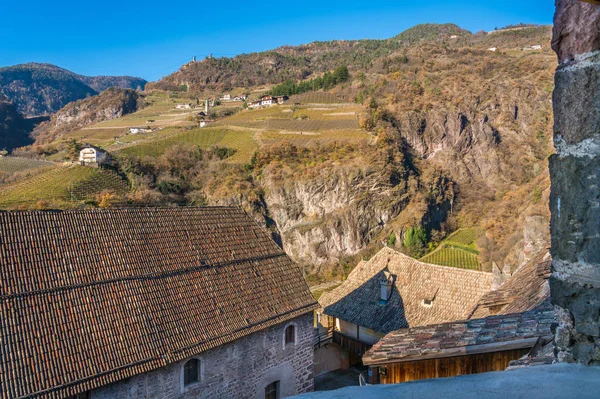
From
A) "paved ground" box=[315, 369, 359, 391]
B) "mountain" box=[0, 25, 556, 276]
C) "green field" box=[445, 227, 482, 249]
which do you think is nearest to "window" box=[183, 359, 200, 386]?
"paved ground" box=[315, 369, 359, 391]

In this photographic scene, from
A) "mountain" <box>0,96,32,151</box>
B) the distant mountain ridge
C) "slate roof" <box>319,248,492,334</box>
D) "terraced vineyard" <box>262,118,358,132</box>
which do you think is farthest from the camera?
the distant mountain ridge

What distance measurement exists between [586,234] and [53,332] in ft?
31.3

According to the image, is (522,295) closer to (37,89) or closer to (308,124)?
(308,124)

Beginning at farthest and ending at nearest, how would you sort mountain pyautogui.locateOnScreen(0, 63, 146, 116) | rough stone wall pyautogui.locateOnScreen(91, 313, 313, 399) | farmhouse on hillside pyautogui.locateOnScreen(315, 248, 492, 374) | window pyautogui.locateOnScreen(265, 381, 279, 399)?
mountain pyautogui.locateOnScreen(0, 63, 146, 116), farmhouse on hillside pyautogui.locateOnScreen(315, 248, 492, 374), window pyautogui.locateOnScreen(265, 381, 279, 399), rough stone wall pyautogui.locateOnScreen(91, 313, 313, 399)

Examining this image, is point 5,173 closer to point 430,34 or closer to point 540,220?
point 540,220

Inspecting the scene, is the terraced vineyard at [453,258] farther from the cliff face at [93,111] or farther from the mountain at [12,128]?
the mountain at [12,128]

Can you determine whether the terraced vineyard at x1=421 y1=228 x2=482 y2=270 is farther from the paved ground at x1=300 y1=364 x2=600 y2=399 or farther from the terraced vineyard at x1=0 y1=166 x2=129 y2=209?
the paved ground at x1=300 y1=364 x2=600 y2=399

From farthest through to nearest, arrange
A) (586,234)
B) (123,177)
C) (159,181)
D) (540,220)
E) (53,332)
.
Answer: (159,181) < (123,177) < (540,220) < (53,332) < (586,234)

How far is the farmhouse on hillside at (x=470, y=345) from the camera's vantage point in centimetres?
462

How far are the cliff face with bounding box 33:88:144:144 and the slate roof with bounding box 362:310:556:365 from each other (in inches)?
4270

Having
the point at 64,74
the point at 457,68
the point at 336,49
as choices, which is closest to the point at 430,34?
the point at 336,49

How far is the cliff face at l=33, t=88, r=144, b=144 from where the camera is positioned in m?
105

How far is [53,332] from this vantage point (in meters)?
8.45

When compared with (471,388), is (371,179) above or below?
below
